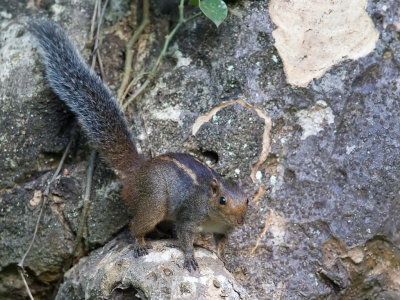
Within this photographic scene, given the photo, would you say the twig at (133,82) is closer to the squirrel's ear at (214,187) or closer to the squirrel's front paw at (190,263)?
the squirrel's ear at (214,187)

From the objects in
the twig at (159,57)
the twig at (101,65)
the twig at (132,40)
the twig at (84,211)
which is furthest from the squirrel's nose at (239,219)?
the twig at (101,65)

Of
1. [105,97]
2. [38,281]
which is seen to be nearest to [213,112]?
[105,97]

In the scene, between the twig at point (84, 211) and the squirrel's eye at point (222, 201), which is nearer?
the squirrel's eye at point (222, 201)

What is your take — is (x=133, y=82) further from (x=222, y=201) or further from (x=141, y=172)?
(x=222, y=201)

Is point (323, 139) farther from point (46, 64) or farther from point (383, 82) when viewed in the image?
point (46, 64)

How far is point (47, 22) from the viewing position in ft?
14.2

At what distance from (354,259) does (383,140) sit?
0.92 m

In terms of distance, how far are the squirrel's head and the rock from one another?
0.30 metres

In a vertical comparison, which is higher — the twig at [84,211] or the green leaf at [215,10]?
the green leaf at [215,10]

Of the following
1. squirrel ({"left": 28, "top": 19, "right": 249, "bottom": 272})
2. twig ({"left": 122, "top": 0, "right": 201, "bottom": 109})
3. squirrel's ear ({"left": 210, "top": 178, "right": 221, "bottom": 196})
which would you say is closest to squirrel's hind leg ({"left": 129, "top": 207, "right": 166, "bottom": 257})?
squirrel ({"left": 28, "top": 19, "right": 249, "bottom": 272})

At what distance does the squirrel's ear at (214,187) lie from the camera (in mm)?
3744

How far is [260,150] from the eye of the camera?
4039mm

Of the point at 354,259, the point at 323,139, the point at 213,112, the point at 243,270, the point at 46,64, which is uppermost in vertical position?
the point at 46,64

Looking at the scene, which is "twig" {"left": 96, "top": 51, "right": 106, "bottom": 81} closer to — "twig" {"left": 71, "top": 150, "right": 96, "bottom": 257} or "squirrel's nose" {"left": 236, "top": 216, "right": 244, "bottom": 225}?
"twig" {"left": 71, "top": 150, "right": 96, "bottom": 257}
